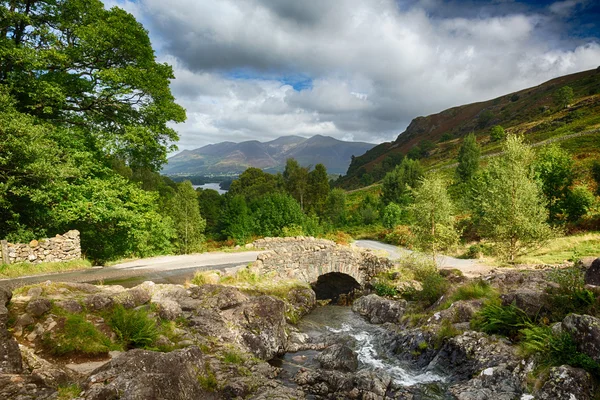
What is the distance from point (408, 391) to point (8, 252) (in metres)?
17.3

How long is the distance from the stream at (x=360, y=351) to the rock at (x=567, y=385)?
9.35 ft

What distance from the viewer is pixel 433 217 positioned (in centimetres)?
2405

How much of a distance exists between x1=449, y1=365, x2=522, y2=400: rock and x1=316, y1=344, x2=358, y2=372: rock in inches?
138

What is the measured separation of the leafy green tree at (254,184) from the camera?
257 feet

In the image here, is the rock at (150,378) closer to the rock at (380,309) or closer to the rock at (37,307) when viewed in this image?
the rock at (37,307)

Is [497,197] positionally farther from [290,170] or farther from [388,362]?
[290,170]

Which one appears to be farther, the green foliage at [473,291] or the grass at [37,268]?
the green foliage at [473,291]

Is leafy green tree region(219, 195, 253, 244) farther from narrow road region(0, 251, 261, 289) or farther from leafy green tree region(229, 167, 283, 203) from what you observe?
leafy green tree region(229, 167, 283, 203)

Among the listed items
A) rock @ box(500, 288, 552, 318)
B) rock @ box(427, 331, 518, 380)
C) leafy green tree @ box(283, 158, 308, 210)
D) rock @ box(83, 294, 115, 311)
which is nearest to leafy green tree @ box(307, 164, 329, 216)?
leafy green tree @ box(283, 158, 308, 210)

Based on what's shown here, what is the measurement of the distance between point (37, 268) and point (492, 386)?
18071mm

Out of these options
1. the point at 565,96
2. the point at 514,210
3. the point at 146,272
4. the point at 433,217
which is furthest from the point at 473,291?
the point at 565,96

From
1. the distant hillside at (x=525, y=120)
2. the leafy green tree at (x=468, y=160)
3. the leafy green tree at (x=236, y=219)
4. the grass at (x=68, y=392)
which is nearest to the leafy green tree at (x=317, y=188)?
the leafy green tree at (x=236, y=219)

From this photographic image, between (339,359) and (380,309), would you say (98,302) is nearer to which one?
(339,359)

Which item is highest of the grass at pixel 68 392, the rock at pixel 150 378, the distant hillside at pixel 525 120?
the distant hillside at pixel 525 120
